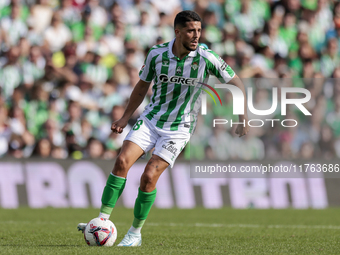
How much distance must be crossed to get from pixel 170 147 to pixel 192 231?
83.3 inches

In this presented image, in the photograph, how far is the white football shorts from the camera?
5.72 meters

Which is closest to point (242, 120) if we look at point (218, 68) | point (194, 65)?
point (218, 68)

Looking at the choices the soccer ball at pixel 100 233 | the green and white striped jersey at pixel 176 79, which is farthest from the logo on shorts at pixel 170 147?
the soccer ball at pixel 100 233

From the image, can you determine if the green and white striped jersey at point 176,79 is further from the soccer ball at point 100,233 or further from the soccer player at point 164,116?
the soccer ball at point 100,233

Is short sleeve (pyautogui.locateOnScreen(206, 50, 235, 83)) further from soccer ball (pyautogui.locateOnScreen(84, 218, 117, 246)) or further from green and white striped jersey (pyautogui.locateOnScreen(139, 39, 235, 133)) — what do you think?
soccer ball (pyautogui.locateOnScreen(84, 218, 117, 246))

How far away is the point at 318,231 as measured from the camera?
297 inches

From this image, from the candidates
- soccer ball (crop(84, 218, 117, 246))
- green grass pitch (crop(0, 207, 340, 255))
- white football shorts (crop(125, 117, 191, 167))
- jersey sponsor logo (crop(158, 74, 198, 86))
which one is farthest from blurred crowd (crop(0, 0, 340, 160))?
soccer ball (crop(84, 218, 117, 246))

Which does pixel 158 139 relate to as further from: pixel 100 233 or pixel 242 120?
pixel 100 233

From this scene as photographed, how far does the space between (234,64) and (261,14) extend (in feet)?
7.28

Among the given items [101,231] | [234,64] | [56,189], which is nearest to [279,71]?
[234,64]

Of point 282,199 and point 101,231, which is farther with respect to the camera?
point 282,199

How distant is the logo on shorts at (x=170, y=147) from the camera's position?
5.74 metres

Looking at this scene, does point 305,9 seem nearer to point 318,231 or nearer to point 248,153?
point 248,153

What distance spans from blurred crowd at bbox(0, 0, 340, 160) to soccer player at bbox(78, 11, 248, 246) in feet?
17.3
